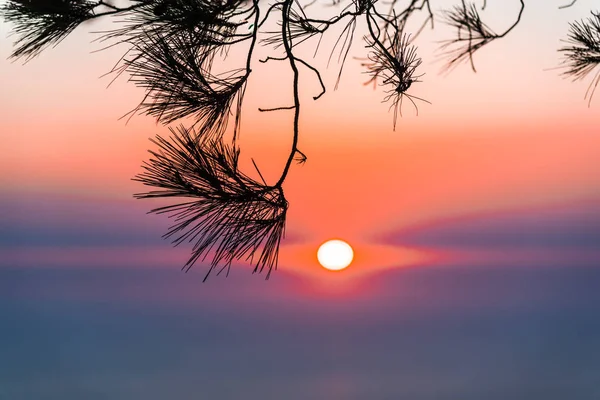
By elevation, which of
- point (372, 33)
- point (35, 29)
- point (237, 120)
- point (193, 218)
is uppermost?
point (372, 33)

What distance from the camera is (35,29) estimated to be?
1.46 metres

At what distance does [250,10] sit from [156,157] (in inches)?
14.4

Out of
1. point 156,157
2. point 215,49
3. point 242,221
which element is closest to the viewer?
point 156,157

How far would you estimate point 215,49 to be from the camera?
141 centimetres

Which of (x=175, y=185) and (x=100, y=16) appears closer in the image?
(x=175, y=185)

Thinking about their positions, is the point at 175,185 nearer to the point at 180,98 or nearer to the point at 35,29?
the point at 180,98

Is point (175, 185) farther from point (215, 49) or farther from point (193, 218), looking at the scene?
point (215, 49)

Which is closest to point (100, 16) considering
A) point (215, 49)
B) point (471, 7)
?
point (215, 49)

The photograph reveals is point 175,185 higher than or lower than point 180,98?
lower

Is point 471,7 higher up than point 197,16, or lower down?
higher up

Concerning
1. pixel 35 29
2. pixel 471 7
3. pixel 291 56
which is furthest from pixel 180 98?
pixel 471 7

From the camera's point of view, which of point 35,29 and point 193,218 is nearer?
point 193,218

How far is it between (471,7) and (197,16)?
514mm

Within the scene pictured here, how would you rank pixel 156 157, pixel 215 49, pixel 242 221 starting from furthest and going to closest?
pixel 215 49
pixel 242 221
pixel 156 157
